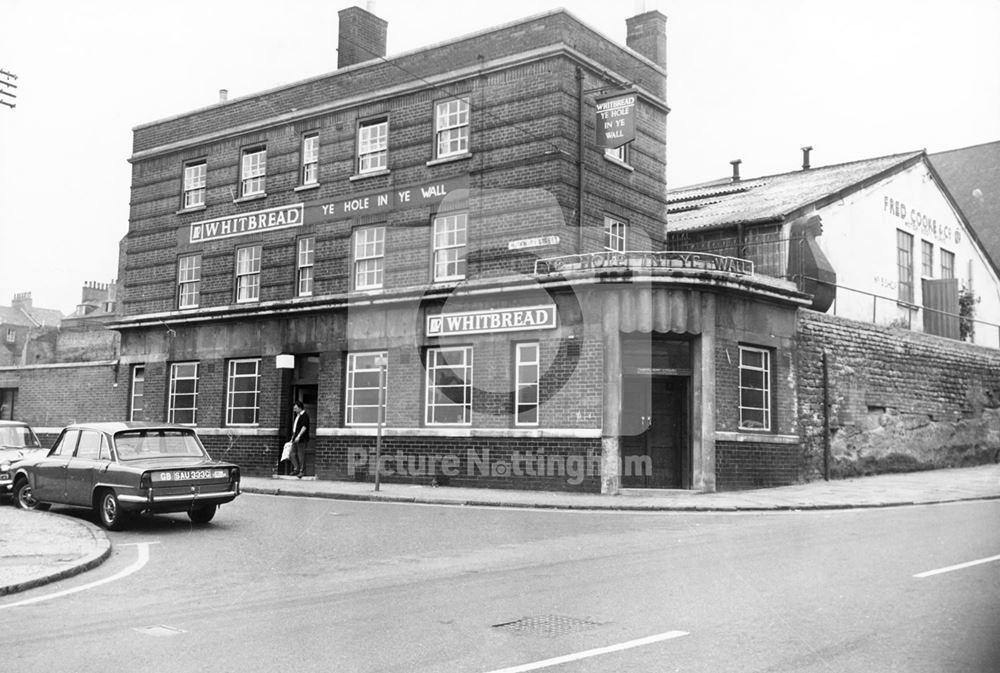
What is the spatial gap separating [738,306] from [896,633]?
14.2 metres

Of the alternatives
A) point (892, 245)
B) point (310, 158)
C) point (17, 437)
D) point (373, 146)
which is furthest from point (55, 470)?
point (892, 245)

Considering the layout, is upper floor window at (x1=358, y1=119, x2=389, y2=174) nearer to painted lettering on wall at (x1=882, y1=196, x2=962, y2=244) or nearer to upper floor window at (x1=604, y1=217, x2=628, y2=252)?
upper floor window at (x1=604, y1=217, x2=628, y2=252)

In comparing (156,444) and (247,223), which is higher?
(247,223)

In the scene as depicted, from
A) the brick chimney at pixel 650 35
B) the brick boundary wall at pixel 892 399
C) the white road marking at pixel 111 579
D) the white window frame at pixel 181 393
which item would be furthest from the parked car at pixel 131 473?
the brick chimney at pixel 650 35

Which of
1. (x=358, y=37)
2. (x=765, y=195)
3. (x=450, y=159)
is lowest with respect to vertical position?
(x=450, y=159)

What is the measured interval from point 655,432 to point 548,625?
13294mm

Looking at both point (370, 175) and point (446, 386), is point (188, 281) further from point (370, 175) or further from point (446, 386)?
point (446, 386)

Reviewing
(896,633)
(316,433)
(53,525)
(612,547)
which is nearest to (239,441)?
(316,433)

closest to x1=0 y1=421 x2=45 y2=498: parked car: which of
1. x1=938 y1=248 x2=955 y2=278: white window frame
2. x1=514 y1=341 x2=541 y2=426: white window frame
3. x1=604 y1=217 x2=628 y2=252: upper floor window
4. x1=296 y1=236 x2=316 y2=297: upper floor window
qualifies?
x1=296 y1=236 x2=316 y2=297: upper floor window

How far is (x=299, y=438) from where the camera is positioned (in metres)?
23.9

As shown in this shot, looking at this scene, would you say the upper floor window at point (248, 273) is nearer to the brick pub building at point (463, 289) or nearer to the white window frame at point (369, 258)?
A: the brick pub building at point (463, 289)

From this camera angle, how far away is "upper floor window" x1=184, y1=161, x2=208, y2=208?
93.0 ft

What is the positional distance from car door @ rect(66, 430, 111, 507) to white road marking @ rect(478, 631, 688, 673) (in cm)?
956

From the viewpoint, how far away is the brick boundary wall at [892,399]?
22.2 metres
